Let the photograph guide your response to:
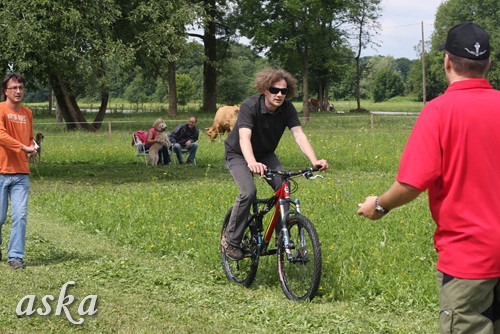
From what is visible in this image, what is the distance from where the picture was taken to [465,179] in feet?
12.9

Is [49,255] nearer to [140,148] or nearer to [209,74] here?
[140,148]

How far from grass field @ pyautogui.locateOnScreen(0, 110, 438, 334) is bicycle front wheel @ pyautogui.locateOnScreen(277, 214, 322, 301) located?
15cm

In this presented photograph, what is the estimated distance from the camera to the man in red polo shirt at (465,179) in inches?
152

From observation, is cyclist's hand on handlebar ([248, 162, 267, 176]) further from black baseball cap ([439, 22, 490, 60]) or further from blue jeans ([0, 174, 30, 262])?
black baseball cap ([439, 22, 490, 60])

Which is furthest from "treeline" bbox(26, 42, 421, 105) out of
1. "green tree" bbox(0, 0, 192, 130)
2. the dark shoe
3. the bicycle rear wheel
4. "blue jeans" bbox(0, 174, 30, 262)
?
the bicycle rear wheel

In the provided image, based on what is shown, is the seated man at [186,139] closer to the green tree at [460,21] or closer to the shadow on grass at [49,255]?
the shadow on grass at [49,255]

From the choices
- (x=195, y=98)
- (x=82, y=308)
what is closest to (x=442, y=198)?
(x=82, y=308)

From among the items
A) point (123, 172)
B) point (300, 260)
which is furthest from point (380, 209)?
point (123, 172)

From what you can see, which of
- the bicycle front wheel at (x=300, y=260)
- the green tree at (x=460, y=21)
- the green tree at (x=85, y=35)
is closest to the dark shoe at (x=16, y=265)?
the bicycle front wheel at (x=300, y=260)

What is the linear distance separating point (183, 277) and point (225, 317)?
171 centimetres

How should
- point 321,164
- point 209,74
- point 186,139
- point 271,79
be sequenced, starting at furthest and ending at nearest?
point 209,74, point 186,139, point 271,79, point 321,164

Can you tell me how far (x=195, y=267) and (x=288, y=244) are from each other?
74.1 inches

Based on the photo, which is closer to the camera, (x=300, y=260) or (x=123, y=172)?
(x=300, y=260)

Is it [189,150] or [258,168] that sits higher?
[258,168]
